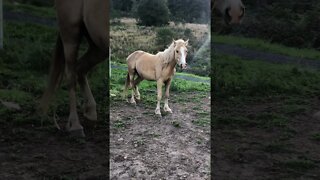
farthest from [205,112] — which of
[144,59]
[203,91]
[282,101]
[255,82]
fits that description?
[255,82]

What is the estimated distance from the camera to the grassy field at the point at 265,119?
4.17m

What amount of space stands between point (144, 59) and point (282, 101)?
377 centimetres

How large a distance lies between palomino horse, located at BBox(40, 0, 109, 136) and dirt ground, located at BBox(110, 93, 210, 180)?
95cm

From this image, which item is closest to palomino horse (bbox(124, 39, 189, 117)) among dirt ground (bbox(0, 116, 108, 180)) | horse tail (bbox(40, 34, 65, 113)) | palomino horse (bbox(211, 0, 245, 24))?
palomino horse (bbox(211, 0, 245, 24))

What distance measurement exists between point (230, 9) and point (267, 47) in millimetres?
7239

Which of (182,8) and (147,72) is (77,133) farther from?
(182,8)

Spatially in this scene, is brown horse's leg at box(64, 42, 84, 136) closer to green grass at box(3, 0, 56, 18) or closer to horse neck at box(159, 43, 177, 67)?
horse neck at box(159, 43, 177, 67)

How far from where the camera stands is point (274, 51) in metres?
9.84

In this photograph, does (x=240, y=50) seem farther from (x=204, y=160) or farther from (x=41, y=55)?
(x=204, y=160)

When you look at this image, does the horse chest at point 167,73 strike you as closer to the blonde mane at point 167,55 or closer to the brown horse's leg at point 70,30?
the blonde mane at point 167,55

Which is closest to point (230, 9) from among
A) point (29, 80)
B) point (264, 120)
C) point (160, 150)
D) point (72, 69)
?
point (160, 150)

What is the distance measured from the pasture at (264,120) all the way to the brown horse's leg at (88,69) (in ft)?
3.45

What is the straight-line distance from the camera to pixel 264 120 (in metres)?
5.66

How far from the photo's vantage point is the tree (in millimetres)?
3039
